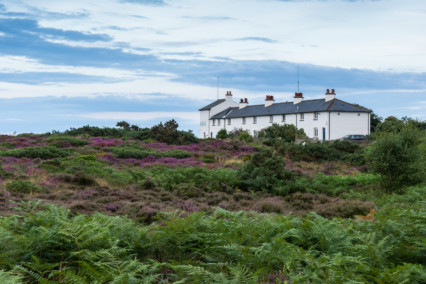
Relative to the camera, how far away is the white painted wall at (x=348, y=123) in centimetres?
5975

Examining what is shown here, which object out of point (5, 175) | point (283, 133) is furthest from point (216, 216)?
point (283, 133)

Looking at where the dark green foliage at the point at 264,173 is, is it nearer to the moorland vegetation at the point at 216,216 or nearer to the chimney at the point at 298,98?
the moorland vegetation at the point at 216,216

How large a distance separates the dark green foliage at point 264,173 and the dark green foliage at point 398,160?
368 centimetres

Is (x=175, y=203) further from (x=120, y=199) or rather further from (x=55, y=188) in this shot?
(x=55, y=188)

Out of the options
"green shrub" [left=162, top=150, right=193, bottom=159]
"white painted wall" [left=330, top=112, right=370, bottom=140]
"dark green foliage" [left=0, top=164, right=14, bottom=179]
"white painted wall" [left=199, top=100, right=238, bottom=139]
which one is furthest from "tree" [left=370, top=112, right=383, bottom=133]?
"dark green foliage" [left=0, top=164, right=14, bottom=179]

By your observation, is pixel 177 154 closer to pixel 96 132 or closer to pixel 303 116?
pixel 96 132

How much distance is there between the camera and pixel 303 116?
63656 millimetres

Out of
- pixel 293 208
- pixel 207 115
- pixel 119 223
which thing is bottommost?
pixel 293 208

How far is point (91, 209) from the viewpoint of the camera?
35.7 feet

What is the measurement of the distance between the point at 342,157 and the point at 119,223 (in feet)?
77.0

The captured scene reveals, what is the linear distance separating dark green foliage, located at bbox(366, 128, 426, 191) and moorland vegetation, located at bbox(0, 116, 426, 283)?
54 millimetres

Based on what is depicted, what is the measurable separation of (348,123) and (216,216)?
56.9m

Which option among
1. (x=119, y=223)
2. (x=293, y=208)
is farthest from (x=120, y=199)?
(x=119, y=223)

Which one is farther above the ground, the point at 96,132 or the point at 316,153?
the point at 96,132
